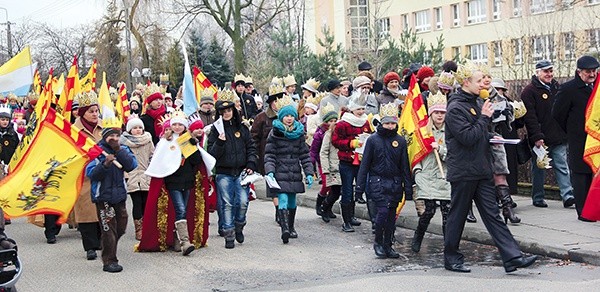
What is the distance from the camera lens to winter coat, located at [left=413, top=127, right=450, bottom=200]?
34.9 feet

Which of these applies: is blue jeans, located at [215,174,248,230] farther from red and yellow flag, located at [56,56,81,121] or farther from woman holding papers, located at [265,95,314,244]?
red and yellow flag, located at [56,56,81,121]

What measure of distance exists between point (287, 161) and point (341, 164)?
974 millimetres

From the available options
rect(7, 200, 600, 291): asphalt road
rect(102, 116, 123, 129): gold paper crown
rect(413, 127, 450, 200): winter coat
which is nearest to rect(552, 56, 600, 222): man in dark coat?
rect(7, 200, 600, 291): asphalt road

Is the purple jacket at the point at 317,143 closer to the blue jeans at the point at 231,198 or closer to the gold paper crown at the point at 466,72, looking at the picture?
the blue jeans at the point at 231,198

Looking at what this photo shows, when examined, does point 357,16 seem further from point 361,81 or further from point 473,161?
point 473,161

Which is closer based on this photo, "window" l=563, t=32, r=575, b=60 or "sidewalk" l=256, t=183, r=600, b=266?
"sidewalk" l=256, t=183, r=600, b=266

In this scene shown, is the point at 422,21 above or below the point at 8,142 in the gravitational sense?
above

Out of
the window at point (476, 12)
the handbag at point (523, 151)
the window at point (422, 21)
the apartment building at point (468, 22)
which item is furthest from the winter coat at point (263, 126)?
the window at point (422, 21)

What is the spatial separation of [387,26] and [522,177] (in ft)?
148

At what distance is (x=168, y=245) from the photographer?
11359 mm

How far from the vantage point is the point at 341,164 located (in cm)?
1261

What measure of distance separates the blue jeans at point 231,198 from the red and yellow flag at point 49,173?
261 cm

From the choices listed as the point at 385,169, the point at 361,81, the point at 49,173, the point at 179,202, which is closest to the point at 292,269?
the point at 385,169

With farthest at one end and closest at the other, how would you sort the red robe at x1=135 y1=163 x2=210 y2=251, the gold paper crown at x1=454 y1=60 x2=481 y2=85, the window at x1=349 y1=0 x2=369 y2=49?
the window at x1=349 y1=0 x2=369 y2=49 → the red robe at x1=135 y1=163 x2=210 y2=251 → the gold paper crown at x1=454 y1=60 x2=481 y2=85
